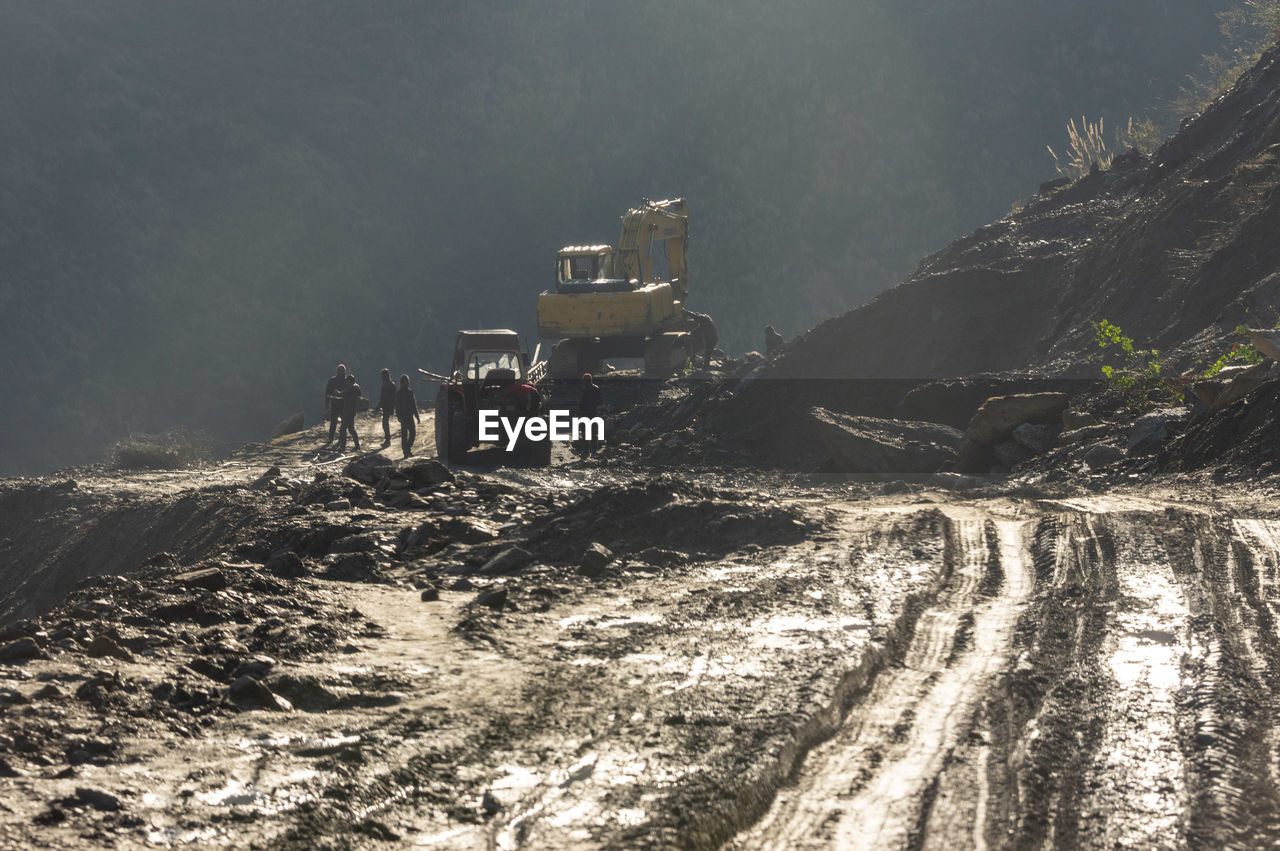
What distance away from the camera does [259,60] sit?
61719 millimetres

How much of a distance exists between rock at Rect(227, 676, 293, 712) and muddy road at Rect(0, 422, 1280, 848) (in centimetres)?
1

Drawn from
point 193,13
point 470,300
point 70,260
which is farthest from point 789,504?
point 193,13

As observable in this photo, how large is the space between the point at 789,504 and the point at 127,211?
168ft

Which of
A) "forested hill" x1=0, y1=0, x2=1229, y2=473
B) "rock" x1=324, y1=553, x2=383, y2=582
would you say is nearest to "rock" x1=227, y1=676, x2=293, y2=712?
"rock" x1=324, y1=553, x2=383, y2=582

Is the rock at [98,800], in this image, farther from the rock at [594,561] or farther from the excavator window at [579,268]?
the excavator window at [579,268]

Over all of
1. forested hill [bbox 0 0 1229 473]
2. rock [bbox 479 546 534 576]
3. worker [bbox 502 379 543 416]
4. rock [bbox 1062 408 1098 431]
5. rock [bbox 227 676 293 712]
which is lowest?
rock [bbox 227 676 293 712]

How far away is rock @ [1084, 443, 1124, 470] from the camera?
11.0 metres

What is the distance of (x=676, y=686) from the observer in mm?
5156

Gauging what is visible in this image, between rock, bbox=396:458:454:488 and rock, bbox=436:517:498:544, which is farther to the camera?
rock, bbox=396:458:454:488

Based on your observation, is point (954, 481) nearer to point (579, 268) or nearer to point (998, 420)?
point (998, 420)

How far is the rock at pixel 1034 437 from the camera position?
12.3 metres

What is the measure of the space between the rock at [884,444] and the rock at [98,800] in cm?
1012

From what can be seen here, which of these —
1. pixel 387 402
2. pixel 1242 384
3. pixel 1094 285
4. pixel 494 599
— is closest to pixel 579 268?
pixel 387 402

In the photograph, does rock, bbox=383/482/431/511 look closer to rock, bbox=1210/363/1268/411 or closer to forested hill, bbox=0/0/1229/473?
rock, bbox=1210/363/1268/411
